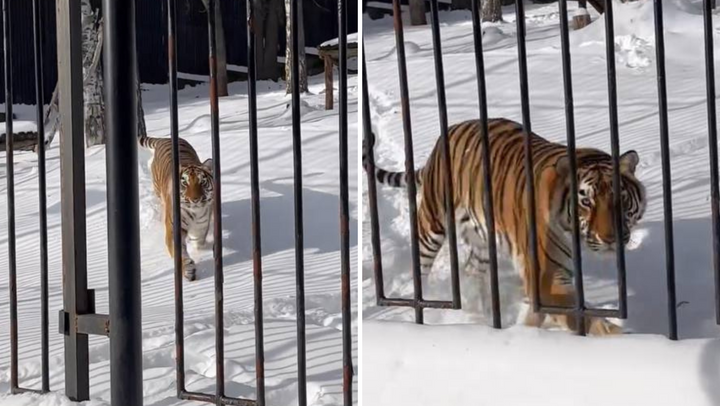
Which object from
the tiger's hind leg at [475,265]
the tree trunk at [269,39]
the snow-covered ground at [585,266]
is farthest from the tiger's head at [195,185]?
the tree trunk at [269,39]

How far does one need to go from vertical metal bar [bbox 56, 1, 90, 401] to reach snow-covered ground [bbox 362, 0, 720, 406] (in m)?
0.77

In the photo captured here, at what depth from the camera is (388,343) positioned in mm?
2510

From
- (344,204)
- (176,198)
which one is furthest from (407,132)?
(176,198)

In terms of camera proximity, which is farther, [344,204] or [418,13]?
[418,13]

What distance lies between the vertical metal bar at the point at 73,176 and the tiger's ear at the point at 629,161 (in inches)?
66.4

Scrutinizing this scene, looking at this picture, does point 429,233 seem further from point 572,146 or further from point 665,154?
point 665,154

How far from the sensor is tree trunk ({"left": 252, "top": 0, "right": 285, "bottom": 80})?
16.2 metres

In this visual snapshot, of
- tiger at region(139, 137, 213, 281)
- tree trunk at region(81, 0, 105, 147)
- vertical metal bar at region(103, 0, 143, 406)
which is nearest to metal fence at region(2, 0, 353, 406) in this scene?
vertical metal bar at region(103, 0, 143, 406)

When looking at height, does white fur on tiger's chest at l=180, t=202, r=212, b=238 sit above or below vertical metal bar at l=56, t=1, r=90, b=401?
below

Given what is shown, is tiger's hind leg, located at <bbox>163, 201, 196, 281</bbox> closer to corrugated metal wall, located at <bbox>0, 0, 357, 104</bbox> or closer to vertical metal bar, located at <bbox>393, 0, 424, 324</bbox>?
vertical metal bar, located at <bbox>393, 0, 424, 324</bbox>

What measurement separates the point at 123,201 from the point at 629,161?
180cm

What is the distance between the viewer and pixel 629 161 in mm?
3332

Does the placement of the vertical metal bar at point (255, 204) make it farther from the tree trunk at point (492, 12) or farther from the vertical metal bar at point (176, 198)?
the tree trunk at point (492, 12)

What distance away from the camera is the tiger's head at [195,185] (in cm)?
643
